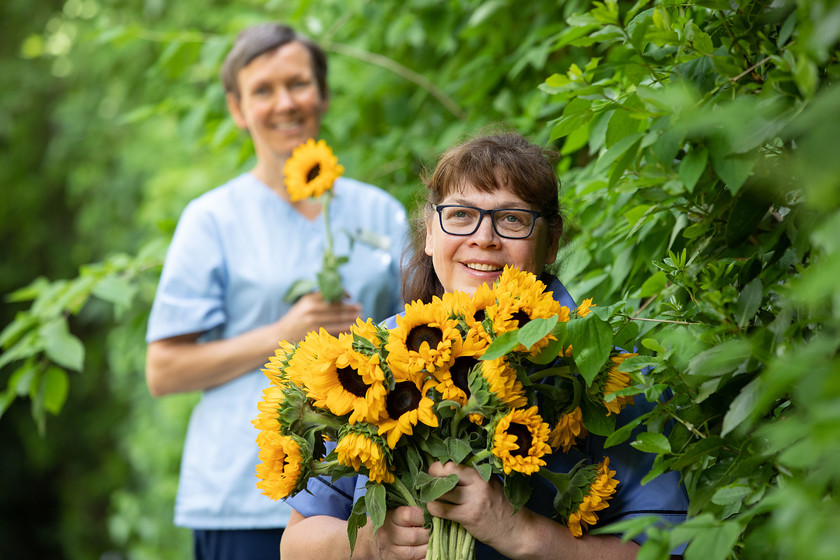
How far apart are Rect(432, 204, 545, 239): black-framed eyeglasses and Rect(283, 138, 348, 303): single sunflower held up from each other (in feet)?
2.68

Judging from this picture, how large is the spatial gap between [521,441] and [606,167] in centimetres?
49

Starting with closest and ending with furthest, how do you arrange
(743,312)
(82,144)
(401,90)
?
(743,312) → (401,90) → (82,144)

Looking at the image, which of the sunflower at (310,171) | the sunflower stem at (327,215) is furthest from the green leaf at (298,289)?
the sunflower at (310,171)

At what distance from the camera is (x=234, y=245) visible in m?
2.53

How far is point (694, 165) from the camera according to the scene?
117cm

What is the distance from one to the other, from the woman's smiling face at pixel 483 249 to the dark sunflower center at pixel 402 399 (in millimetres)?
314

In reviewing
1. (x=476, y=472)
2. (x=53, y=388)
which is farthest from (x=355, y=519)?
(x=53, y=388)

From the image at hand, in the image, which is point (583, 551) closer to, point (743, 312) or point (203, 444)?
point (743, 312)

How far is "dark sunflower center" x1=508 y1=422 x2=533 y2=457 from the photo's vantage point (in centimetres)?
131

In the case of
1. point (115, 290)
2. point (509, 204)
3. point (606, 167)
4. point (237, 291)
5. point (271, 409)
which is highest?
point (606, 167)

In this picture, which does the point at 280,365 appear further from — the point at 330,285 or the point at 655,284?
the point at 330,285

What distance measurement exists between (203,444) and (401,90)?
181 centimetres

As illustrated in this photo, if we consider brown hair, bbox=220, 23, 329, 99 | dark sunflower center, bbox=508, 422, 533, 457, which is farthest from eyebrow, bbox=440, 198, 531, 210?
brown hair, bbox=220, 23, 329, 99

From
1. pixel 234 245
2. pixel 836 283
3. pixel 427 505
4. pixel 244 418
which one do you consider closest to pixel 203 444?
pixel 244 418
